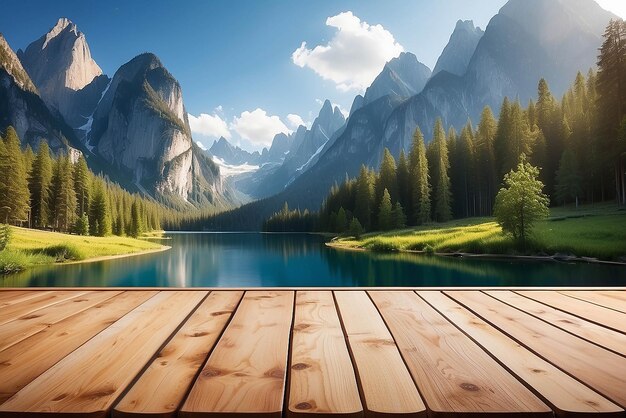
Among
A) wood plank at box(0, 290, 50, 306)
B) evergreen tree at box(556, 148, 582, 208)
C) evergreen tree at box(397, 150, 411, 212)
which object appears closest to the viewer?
wood plank at box(0, 290, 50, 306)

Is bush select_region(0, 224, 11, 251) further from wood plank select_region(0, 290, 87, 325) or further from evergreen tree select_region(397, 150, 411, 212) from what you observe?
evergreen tree select_region(397, 150, 411, 212)

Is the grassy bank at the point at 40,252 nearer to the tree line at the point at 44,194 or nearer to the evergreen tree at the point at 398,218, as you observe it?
the tree line at the point at 44,194

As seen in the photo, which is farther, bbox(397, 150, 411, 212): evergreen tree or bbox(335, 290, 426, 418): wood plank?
bbox(397, 150, 411, 212): evergreen tree

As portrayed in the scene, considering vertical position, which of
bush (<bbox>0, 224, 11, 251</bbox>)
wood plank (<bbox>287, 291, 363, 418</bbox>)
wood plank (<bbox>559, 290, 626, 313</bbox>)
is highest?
bush (<bbox>0, 224, 11, 251</bbox>)

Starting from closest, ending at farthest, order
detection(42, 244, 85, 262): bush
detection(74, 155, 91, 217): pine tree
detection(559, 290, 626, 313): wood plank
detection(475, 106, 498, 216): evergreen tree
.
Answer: detection(559, 290, 626, 313): wood plank < detection(42, 244, 85, 262): bush < detection(475, 106, 498, 216): evergreen tree < detection(74, 155, 91, 217): pine tree

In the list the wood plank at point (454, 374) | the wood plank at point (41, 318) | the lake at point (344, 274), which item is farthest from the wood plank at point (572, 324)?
the lake at point (344, 274)

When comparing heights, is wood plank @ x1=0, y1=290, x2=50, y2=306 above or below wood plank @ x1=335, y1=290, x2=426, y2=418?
above

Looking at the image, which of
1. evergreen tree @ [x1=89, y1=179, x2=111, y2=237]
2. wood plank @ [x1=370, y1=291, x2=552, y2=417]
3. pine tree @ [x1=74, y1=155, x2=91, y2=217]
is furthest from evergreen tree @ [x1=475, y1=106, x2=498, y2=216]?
pine tree @ [x1=74, y1=155, x2=91, y2=217]
